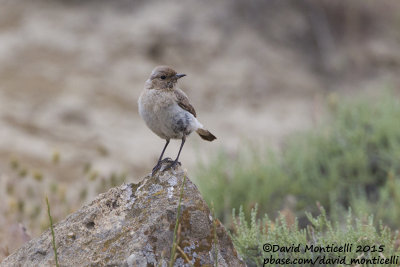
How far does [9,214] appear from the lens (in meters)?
5.32

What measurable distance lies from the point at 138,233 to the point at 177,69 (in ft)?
24.1

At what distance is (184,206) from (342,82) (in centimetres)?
849

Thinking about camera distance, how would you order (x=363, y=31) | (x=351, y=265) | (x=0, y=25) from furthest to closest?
(x=363, y=31) → (x=0, y=25) → (x=351, y=265)

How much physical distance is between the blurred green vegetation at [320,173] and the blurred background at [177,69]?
0.50m

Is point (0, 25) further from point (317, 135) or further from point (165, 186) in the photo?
point (165, 186)

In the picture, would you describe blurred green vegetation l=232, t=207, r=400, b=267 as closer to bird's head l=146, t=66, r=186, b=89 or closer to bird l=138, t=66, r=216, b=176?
bird l=138, t=66, r=216, b=176

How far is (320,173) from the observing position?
6.75m

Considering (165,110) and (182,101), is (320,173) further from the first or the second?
(165,110)

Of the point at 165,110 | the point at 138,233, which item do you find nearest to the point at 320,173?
the point at 165,110

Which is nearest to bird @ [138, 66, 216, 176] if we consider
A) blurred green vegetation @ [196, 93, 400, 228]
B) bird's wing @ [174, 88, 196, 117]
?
bird's wing @ [174, 88, 196, 117]

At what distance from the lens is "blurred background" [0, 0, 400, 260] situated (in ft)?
28.2

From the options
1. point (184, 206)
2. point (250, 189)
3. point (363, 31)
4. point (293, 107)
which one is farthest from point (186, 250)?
point (363, 31)

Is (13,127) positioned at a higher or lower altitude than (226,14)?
lower

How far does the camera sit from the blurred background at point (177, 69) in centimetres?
860
